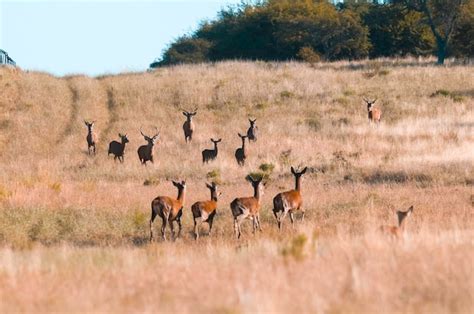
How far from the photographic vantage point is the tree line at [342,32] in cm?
6419

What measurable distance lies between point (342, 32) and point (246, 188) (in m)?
54.1

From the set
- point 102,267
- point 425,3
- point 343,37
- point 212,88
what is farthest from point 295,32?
point 102,267

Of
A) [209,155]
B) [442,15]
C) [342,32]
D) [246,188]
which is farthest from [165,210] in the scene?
[342,32]

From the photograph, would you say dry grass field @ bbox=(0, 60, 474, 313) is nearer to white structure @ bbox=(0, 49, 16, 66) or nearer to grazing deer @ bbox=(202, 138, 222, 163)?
grazing deer @ bbox=(202, 138, 222, 163)

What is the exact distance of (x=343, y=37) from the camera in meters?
77.4

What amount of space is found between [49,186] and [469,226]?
12730 mm

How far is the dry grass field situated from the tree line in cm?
762

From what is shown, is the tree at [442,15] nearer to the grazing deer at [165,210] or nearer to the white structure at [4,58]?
the white structure at [4,58]

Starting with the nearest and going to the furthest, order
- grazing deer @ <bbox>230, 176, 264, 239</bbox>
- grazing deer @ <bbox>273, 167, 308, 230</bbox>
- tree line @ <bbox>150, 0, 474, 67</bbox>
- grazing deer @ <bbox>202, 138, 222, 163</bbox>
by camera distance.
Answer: grazing deer @ <bbox>230, 176, 264, 239</bbox> → grazing deer @ <bbox>273, 167, 308, 230</bbox> → grazing deer @ <bbox>202, 138, 222, 163</bbox> → tree line @ <bbox>150, 0, 474, 67</bbox>

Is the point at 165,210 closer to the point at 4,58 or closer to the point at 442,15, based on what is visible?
the point at 442,15

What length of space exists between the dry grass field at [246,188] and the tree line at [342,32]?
7623 mm

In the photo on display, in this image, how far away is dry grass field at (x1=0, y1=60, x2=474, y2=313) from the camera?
9.65 metres

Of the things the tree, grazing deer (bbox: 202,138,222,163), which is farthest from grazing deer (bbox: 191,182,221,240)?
the tree

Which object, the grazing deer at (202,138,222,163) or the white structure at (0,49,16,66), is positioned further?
the white structure at (0,49,16,66)
